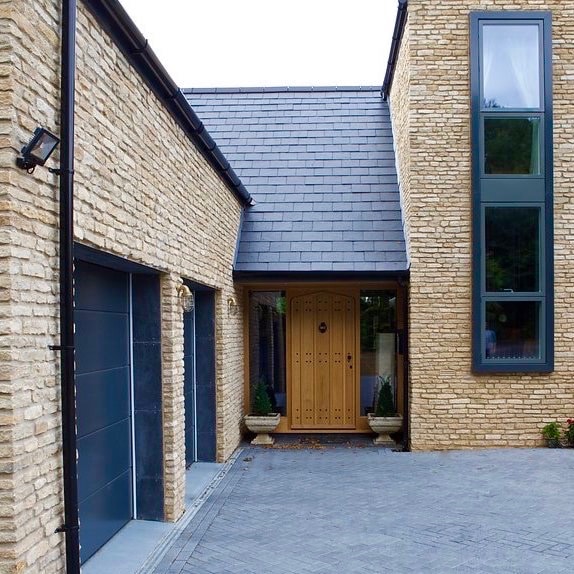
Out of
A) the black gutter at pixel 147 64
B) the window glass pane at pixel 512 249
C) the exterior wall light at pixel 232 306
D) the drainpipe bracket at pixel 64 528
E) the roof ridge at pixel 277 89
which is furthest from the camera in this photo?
the roof ridge at pixel 277 89

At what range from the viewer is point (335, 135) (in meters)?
12.5

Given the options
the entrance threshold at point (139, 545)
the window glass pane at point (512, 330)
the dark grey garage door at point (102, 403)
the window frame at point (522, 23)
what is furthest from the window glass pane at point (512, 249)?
the dark grey garage door at point (102, 403)

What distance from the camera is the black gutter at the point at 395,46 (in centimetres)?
1030

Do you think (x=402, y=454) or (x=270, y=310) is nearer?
(x=402, y=454)

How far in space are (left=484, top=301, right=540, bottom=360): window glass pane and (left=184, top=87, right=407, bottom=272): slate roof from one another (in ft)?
5.24

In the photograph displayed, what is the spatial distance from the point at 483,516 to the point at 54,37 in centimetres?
575

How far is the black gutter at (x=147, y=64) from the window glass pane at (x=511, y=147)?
15.1ft

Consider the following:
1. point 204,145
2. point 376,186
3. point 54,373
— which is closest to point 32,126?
point 54,373

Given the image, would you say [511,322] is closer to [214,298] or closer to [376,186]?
[376,186]

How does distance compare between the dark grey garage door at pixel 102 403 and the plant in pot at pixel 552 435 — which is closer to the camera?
the dark grey garage door at pixel 102 403

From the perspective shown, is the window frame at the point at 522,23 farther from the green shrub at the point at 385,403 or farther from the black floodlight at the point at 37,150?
the black floodlight at the point at 37,150

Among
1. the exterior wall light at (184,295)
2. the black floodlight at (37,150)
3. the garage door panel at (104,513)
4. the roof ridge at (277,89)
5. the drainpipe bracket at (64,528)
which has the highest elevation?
the roof ridge at (277,89)

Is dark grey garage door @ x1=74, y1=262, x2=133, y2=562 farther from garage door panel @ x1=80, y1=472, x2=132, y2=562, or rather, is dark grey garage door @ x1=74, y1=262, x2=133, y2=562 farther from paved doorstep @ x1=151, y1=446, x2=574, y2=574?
paved doorstep @ x1=151, y1=446, x2=574, y2=574

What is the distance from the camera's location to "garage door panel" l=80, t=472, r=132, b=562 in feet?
16.6
